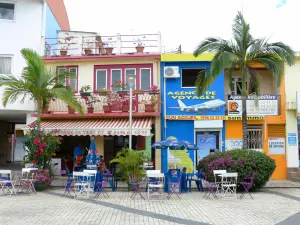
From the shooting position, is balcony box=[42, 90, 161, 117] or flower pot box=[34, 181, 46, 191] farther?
balcony box=[42, 90, 161, 117]

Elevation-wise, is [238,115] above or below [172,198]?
above

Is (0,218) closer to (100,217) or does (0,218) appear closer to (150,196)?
(100,217)

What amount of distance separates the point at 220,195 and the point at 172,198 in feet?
6.90

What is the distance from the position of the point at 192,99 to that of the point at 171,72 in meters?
1.95

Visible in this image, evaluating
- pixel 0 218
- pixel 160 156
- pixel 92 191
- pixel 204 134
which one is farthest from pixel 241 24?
pixel 0 218

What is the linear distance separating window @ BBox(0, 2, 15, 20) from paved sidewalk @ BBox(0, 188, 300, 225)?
38.5 feet

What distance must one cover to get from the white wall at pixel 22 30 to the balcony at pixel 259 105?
11.5 meters

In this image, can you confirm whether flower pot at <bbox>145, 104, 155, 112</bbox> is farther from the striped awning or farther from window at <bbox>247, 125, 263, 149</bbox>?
window at <bbox>247, 125, 263, 149</bbox>

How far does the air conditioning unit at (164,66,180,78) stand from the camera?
1997cm

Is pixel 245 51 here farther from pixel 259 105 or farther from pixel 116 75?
pixel 116 75

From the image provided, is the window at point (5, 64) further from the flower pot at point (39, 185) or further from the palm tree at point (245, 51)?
the palm tree at point (245, 51)

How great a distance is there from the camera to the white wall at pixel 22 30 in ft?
66.5

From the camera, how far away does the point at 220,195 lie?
46.6ft

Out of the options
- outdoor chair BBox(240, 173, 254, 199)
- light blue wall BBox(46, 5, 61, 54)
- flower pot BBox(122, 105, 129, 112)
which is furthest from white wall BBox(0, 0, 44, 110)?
outdoor chair BBox(240, 173, 254, 199)
